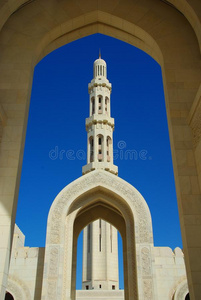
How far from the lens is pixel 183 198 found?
4504mm

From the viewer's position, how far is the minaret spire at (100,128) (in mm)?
14834

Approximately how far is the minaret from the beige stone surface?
28.9 ft

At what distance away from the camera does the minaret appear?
1599cm

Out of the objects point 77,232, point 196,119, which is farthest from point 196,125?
point 77,232

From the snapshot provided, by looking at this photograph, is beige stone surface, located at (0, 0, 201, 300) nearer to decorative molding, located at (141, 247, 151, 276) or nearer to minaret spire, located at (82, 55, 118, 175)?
decorative molding, located at (141, 247, 151, 276)

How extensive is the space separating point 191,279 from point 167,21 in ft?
15.9

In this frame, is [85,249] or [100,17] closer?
[100,17]

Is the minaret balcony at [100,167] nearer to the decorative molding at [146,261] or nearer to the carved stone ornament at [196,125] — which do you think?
the decorative molding at [146,261]

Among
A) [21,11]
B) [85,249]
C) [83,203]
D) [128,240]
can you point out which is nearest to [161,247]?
[128,240]

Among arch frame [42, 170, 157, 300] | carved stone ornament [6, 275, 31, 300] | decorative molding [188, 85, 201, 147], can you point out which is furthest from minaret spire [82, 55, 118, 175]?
decorative molding [188, 85, 201, 147]

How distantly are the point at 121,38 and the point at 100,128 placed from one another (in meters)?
9.52

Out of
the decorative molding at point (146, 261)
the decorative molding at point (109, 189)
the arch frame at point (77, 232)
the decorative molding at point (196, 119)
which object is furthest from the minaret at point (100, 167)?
the decorative molding at point (196, 119)

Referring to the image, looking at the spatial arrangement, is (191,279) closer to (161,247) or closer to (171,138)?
(171,138)

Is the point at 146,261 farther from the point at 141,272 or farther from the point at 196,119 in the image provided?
the point at 196,119
